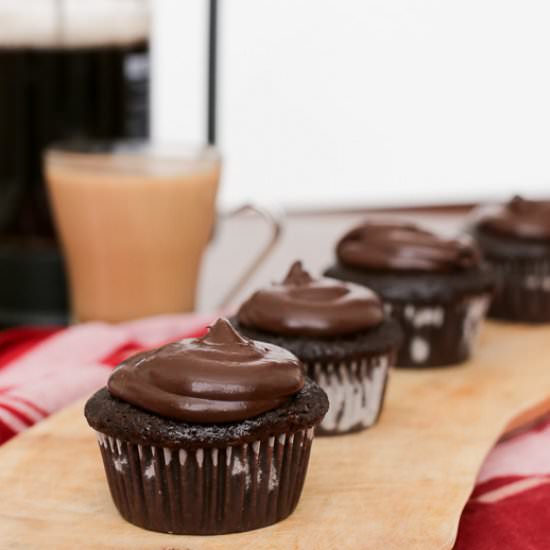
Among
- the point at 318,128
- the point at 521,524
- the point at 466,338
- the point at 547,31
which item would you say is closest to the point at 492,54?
the point at 547,31

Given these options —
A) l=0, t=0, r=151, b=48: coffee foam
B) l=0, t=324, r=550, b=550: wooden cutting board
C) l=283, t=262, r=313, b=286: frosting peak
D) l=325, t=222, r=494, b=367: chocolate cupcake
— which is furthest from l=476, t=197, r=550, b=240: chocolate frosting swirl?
l=0, t=0, r=151, b=48: coffee foam

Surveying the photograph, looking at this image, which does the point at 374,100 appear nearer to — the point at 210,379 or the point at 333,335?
the point at 333,335

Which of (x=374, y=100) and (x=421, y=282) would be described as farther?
(x=374, y=100)

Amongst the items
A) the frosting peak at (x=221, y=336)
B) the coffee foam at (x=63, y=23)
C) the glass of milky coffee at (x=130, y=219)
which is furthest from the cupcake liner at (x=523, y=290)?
the frosting peak at (x=221, y=336)

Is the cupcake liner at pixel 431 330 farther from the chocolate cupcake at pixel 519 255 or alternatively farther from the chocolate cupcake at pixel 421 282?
the chocolate cupcake at pixel 519 255

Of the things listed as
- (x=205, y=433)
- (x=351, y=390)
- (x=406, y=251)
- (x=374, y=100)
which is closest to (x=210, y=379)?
(x=205, y=433)

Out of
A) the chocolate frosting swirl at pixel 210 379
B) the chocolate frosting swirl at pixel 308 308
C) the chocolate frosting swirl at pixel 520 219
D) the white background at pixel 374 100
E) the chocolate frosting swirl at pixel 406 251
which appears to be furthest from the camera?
the white background at pixel 374 100

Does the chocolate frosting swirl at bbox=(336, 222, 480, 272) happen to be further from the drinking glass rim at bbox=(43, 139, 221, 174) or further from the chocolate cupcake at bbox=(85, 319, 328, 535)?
the chocolate cupcake at bbox=(85, 319, 328, 535)
